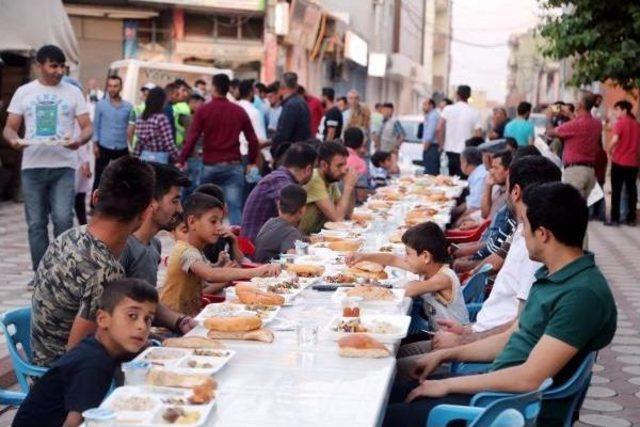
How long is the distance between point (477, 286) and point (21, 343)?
3.26 m

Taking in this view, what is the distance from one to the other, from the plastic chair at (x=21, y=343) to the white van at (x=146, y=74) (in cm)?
1442

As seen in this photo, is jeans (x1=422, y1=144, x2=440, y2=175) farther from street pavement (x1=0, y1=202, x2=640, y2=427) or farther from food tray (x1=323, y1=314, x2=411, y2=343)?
food tray (x1=323, y1=314, x2=411, y2=343)

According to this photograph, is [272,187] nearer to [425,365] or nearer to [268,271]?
[268,271]

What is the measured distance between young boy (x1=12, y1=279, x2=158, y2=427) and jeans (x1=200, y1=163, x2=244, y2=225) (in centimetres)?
790

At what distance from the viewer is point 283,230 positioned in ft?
25.3

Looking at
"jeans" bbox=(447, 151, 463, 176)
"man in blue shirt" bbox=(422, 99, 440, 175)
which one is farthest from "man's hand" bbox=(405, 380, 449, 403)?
"man in blue shirt" bbox=(422, 99, 440, 175)

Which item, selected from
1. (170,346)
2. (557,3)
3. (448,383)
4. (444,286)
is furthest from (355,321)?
(557,3)

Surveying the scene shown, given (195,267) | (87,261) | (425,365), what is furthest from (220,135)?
(87,261)

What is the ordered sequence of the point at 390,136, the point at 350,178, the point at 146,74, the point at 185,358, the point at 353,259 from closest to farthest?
the point at 185,358, the point at 353,259, the point at 350,178, the point at 146,74, the point at 390,136

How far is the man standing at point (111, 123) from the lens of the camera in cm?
1377

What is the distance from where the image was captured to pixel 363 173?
13.6 m

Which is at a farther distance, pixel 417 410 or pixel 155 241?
pixel 155 241

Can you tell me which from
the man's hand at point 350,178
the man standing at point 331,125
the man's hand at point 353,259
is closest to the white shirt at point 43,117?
the man's hand at point 350,178

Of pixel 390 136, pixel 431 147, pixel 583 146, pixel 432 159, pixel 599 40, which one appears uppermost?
pixel 599 40
